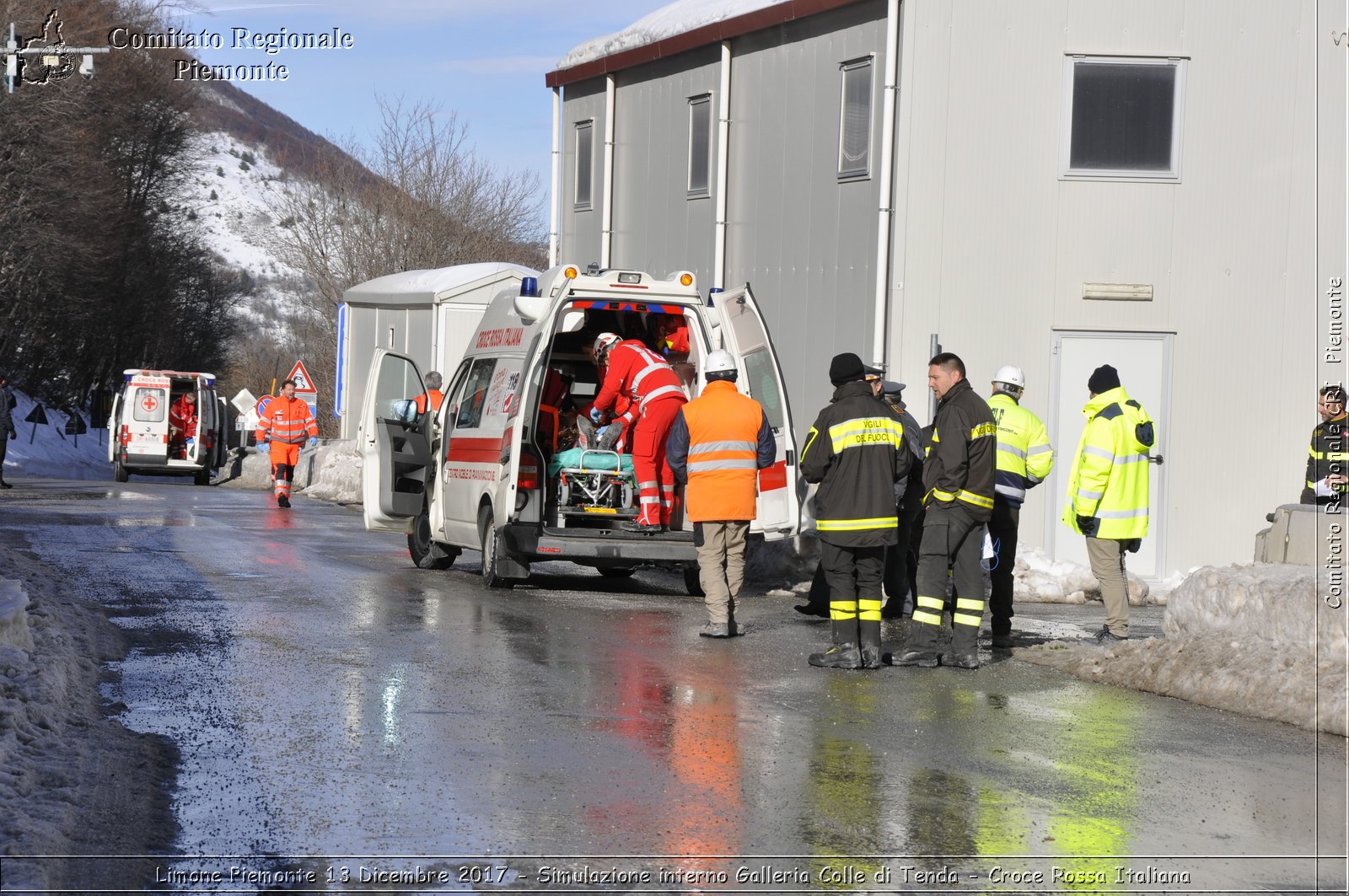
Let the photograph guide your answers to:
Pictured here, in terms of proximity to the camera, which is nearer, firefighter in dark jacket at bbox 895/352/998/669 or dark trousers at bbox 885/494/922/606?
firefighter in dark jacket at bbox 895/352/998/669

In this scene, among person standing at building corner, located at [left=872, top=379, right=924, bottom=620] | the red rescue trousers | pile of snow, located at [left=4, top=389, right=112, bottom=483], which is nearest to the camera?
person standing at building corner, located at [left=872, top=379, right=924, bottom=620]

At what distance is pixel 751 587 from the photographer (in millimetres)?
15211

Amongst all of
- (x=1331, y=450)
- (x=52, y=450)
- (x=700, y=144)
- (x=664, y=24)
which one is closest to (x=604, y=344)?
(x=1331, y=450)

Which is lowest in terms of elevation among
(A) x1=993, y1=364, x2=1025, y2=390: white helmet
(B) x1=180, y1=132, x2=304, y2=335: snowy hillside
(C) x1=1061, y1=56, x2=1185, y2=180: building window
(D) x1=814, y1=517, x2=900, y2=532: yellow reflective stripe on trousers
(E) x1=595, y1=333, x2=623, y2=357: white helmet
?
(D) x1=814, y1=517, x2=900, y2=532: yellow reflective stripe on trousers

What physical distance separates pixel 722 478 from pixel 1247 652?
11.5 ft

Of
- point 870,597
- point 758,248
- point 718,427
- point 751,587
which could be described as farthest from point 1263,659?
point 758,248

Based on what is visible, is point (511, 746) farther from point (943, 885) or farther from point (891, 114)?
point (891, 114)

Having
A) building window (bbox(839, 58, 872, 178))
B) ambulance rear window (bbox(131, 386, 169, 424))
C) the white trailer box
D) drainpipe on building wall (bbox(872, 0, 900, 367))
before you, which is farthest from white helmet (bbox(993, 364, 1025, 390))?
ambulance rear window (bbox(131, 386, 169, 424))

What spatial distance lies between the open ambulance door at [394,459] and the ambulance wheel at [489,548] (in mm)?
1550

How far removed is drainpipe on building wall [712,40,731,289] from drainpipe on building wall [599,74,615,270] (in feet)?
10.2

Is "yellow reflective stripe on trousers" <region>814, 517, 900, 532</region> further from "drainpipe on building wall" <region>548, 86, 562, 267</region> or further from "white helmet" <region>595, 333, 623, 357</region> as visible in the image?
"drainpipe on building wall" <region>548, 86, 562, 267</region>

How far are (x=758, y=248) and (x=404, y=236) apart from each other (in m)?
28.5

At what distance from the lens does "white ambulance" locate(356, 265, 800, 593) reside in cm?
1277

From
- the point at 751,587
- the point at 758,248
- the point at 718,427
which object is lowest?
→ the point at 751,587
